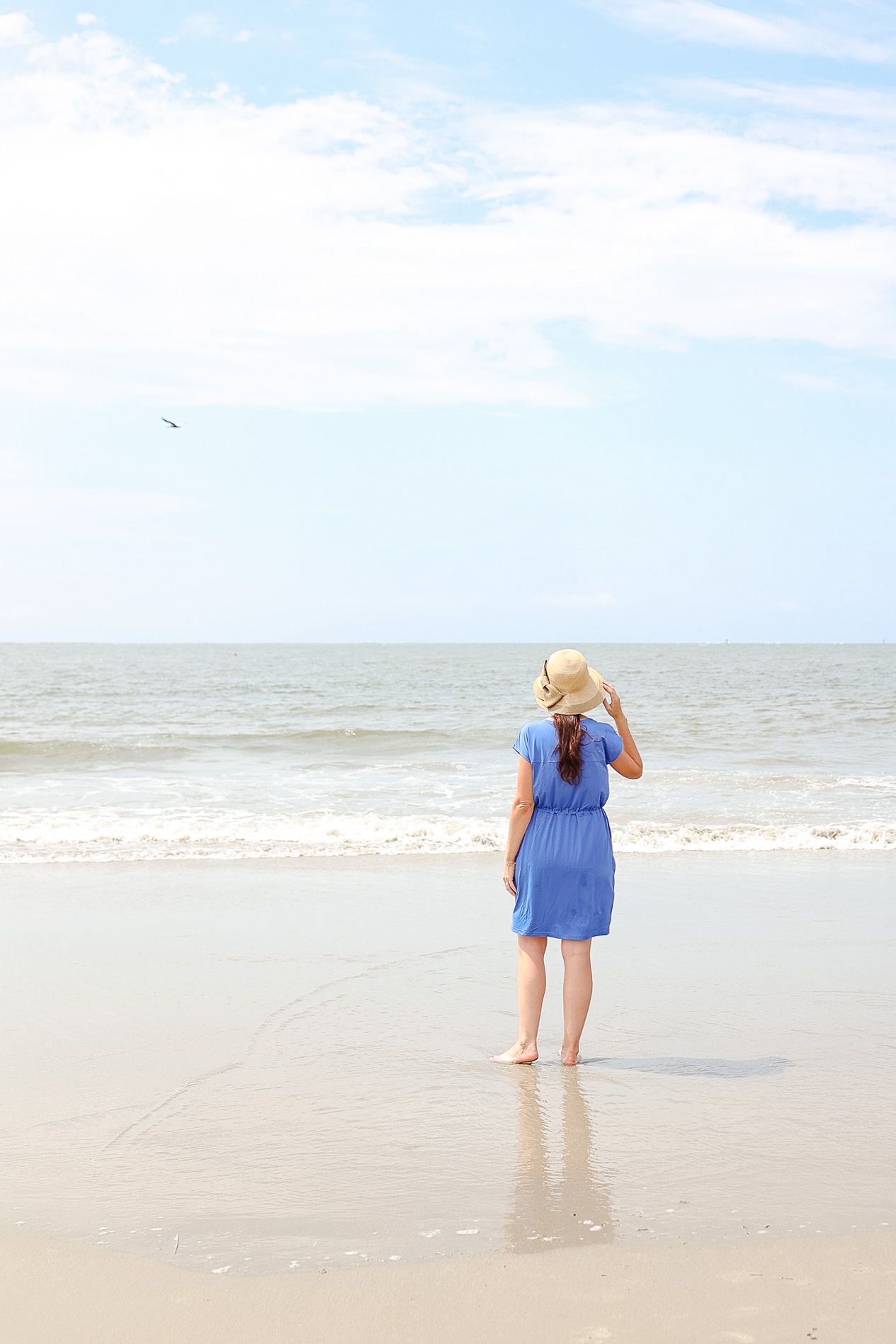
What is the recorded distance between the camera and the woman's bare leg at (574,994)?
444cm

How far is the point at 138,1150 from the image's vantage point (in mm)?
3625

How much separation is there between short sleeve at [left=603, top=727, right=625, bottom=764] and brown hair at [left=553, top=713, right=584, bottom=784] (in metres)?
0.12

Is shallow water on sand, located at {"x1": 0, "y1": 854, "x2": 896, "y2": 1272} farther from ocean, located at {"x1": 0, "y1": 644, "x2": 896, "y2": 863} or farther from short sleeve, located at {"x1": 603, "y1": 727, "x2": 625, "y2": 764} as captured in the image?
ocean, located at {"x1": 0, "y1": 644, "x2": 896, "y2": 863}

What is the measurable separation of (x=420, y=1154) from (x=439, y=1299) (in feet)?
2.75

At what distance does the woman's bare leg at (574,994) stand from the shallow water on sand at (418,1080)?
0.09 metres

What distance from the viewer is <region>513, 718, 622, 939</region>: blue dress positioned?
171 inches

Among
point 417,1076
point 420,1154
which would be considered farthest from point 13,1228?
point 417,1076

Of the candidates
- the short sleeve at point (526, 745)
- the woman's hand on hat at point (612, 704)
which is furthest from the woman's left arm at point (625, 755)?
the short sleeve at point (526, 745)

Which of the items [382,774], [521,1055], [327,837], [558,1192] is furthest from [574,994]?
[382,774]

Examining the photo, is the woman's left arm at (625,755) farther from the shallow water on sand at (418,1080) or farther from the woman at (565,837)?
the shallow water on sand at (418,1080)

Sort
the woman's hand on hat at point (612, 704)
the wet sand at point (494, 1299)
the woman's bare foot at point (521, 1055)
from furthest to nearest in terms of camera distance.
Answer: the woman's bare foot at point (521, 1055) → the woman's hand on hat at point (612, 704) → the wet sand at point (494, 1299)

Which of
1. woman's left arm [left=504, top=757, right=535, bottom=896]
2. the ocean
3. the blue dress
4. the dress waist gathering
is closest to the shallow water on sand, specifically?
the blue dress

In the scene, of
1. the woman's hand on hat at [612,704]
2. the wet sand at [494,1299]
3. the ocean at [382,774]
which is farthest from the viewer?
the ocean at [382,774]

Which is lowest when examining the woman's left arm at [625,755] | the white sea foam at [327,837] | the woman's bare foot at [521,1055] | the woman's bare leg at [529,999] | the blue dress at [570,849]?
the white sea foam at [327,837]
